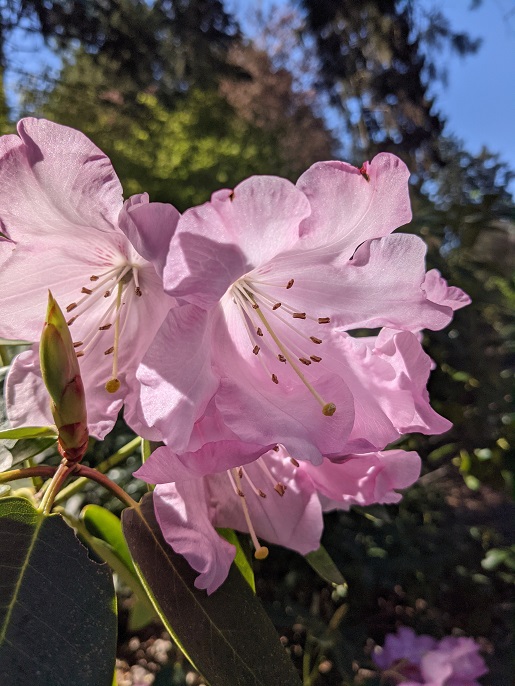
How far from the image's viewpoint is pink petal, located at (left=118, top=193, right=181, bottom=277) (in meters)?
0.26

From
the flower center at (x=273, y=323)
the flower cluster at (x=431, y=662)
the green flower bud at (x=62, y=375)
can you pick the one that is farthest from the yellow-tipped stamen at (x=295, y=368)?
the flower cluster at (x=431, y=662)

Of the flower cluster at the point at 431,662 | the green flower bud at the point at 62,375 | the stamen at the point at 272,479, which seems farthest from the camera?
the flower cluster at the point at 431,662

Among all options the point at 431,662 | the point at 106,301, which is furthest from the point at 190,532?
the point at 431,662

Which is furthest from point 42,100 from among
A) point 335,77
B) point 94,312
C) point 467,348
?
point 94,312

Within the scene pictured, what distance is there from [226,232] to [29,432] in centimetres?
16

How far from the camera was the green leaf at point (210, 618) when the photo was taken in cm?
29

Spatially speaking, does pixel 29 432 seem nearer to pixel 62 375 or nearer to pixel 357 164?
pixel 62 375

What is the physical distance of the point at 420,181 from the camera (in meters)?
1.48

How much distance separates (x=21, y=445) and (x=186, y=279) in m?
0.16

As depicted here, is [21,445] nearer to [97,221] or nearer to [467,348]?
[97,221]

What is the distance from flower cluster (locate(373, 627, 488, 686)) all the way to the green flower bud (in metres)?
0.82

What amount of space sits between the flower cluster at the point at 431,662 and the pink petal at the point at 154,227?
0.85 m

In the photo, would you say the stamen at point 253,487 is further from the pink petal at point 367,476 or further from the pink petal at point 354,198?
the pink petal at point 354,198

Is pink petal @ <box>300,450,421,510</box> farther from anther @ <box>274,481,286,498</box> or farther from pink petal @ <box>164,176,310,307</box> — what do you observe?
pink petal @ <box>164,176,310,307</box>
